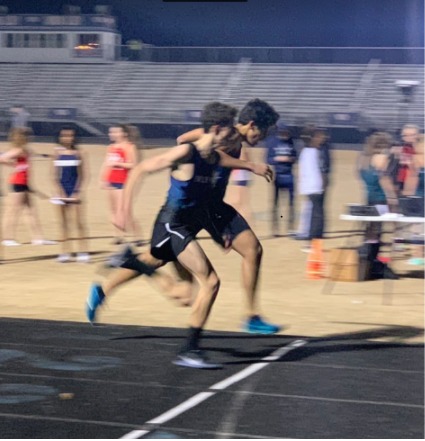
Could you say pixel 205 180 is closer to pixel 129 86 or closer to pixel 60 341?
pixel 60 341

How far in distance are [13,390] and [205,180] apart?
5.91ft

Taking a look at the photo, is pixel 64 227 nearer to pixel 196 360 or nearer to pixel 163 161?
pixel 163 161

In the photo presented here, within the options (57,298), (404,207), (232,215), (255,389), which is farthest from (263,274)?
(255,389)

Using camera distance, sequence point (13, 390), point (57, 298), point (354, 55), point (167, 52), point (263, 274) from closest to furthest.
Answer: point (13, 390) < point (57, 298) < point (263, 274) < point (167, 52) < point (354, 55)

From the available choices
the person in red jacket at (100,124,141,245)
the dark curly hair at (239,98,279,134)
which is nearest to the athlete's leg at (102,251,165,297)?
the dark curly hair at (239,98,279,134)

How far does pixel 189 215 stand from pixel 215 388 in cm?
130

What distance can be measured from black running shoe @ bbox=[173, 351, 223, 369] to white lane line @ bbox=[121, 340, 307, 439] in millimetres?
192

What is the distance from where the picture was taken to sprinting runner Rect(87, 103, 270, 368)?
5176 mm

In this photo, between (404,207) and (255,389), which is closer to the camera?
(255,389)

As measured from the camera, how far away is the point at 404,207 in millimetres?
8391

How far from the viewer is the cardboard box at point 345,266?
8.94m

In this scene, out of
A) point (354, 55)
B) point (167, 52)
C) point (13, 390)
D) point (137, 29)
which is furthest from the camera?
point (354, 55)

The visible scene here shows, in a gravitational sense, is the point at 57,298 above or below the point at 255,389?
below

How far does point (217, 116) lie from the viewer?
5.51 meters
